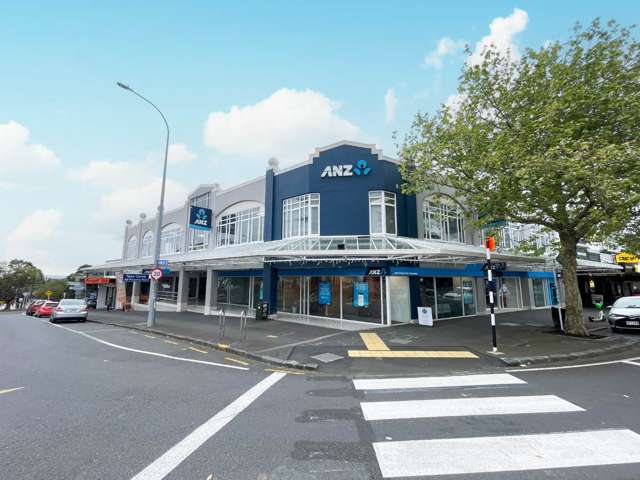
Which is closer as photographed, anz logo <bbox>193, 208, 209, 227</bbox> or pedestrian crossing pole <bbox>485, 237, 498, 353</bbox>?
pedestrian crossing pole <bbox>485, 237, 498, 353</bbox>

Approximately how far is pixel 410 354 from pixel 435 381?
2.56 metres

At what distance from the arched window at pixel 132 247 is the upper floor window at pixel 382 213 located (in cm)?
3247

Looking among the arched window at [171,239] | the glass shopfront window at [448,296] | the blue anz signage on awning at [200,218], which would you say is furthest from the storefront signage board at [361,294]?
the arched window at [171,239]

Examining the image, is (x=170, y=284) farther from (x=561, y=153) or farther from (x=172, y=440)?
(x=561, y=153)

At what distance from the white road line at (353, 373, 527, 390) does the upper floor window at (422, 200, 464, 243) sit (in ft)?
40.2

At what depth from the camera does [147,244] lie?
115ft

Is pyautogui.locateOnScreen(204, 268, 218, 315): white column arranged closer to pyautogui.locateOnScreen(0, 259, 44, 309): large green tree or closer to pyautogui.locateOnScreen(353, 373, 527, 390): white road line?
pyautogui.locateOnScreen(353, 373, 527, 390): white road line

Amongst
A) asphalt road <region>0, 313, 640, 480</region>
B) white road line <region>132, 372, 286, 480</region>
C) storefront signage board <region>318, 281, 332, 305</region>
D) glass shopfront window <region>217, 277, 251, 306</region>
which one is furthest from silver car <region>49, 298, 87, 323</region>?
white road line <region>132, 372, 286, 480</region>

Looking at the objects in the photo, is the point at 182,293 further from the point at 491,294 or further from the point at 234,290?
the point at 491,294

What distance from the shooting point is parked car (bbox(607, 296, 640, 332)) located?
41.8 ft

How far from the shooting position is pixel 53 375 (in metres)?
7.04

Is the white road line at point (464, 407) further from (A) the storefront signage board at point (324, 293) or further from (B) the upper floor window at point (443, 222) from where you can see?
(B) the upper floor window at point (443, 222)

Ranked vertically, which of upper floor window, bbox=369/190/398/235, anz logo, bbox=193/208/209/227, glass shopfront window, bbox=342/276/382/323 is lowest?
glass shopfront window, bbox=342/276/382/323

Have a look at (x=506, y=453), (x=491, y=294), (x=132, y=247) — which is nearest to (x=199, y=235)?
(x=132, y=247)
